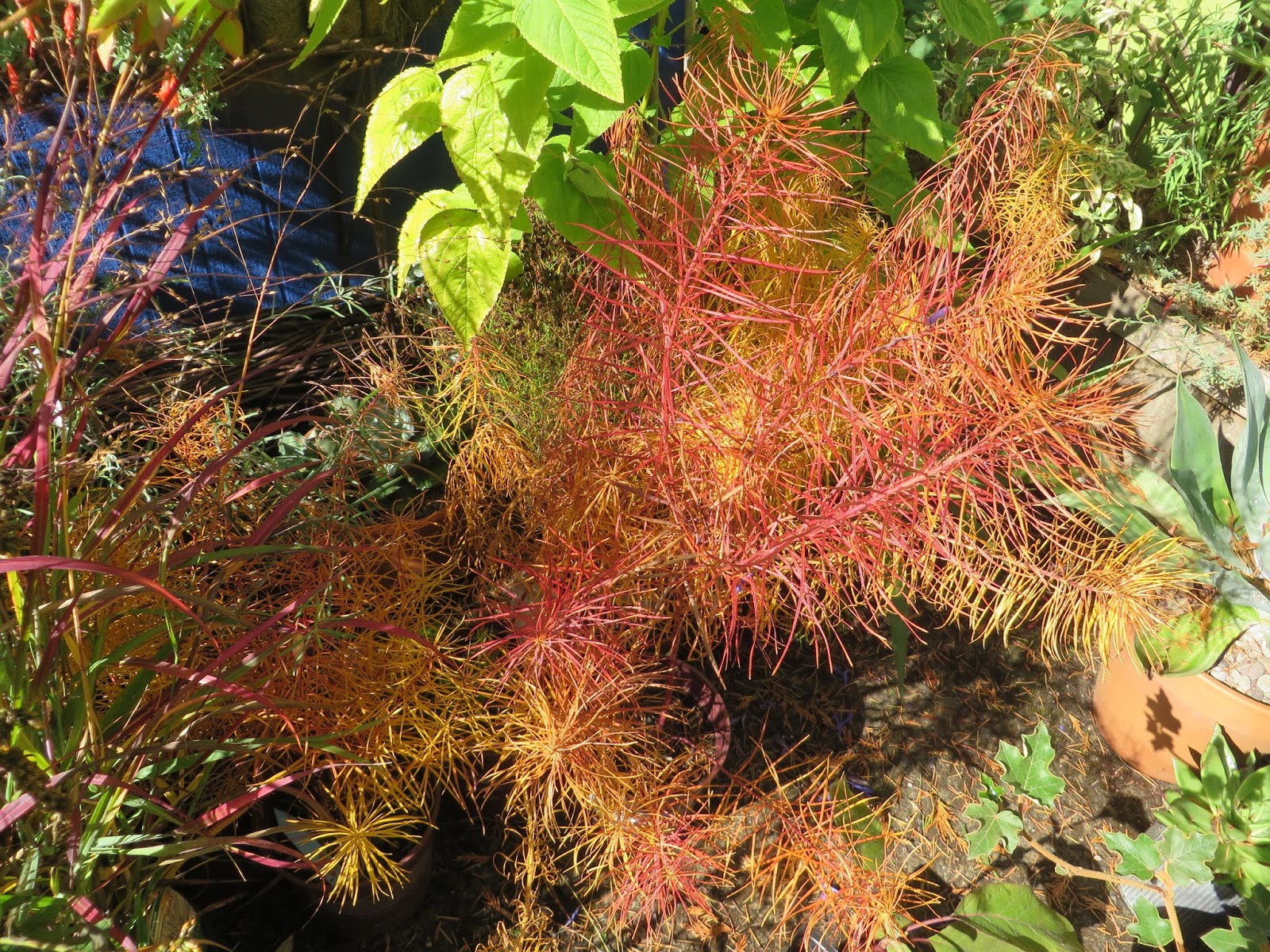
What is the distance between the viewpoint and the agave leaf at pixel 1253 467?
1.15m

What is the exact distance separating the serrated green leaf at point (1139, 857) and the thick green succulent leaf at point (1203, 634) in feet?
0.99

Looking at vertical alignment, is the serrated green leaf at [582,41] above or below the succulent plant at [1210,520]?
above

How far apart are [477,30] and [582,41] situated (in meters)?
0.14

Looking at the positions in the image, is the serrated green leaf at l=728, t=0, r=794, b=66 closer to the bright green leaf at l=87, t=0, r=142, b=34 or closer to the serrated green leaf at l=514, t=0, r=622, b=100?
the serrated green leaf at l=514, t=0, r=622, b=100

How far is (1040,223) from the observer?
90cm

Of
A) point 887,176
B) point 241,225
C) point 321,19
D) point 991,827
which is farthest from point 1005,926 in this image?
point 241,225

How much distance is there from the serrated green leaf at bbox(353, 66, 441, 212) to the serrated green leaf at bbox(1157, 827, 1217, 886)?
39.7 inches

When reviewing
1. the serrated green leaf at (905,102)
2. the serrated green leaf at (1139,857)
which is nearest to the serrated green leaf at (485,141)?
the serrated green leaf at (905,102)

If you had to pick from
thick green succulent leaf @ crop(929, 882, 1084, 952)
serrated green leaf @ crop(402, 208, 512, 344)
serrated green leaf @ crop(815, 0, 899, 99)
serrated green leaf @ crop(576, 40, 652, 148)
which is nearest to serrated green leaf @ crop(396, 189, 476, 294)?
serrated green leaf @ crop(402, 208, 512, 344)

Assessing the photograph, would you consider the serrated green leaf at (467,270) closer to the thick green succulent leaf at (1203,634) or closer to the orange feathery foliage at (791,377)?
the orange feathery foliage at (791,377)

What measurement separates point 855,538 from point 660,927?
54cm

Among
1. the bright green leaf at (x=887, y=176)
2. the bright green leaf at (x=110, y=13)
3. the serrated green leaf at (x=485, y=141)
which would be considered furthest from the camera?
the bright green leaf at (x=887, y=176)

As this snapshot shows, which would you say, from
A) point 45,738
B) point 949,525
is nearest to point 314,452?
point 45,738

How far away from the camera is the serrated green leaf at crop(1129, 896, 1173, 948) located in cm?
87
